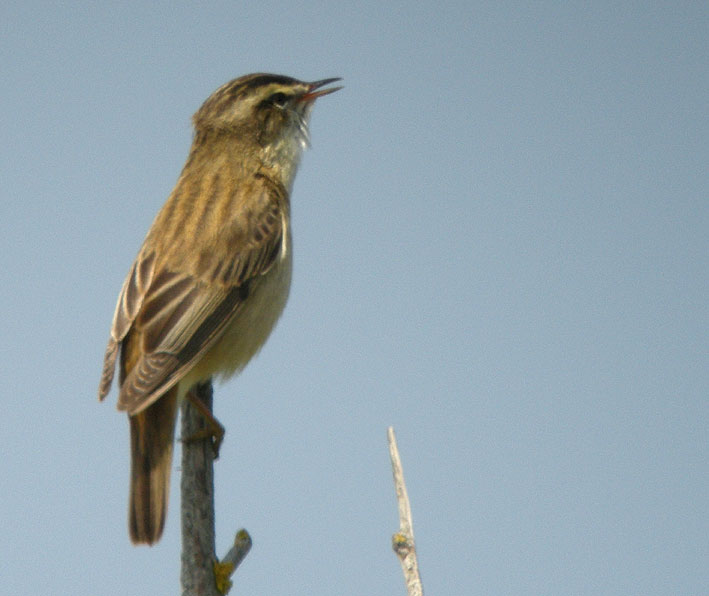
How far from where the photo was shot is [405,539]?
301 centimetres

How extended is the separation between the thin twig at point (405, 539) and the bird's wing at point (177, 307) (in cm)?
186

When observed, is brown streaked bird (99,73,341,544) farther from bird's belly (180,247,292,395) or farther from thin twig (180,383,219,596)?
thin twig (180,383,219,596)

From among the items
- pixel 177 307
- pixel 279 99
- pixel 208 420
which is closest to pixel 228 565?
pixel 208 420

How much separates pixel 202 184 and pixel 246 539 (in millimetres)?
3022

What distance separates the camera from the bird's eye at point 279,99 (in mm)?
6871

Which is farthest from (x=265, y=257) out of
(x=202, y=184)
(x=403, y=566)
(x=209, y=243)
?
(x=403, y=566)

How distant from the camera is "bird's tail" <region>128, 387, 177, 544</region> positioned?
441 centimetres

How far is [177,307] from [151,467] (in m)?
1.06

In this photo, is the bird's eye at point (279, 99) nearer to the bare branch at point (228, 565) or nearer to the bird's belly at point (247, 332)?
the bird's belly at point (247, 332)

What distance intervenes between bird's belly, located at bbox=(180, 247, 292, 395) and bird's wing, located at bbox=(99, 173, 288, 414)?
8 cm

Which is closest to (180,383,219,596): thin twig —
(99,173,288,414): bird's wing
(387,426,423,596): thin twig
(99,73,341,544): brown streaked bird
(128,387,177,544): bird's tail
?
(128,387,177,544): bird's tail

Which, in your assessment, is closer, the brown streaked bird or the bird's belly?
the brown streaked bird

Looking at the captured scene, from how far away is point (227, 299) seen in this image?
220 inches

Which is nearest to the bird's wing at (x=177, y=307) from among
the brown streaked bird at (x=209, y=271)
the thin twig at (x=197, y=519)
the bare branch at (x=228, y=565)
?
the brown streaked bird at (x=209, y=271)
